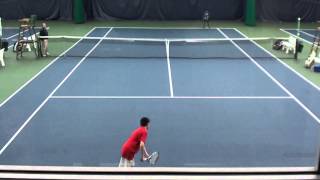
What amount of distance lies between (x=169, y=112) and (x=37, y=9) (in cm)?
1675

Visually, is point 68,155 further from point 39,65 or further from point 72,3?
point 72,3

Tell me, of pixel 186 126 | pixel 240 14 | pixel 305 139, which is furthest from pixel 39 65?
pixel 240 14

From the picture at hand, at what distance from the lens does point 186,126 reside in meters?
7.64

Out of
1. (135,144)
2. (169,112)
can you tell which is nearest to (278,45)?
(169,112)

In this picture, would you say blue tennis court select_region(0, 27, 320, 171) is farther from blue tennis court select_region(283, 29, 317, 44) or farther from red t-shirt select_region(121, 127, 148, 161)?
blue tennis court select_region(283, 29, 317, 44)

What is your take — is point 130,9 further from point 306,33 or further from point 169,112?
point 169,112

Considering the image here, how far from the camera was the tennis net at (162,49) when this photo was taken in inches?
556

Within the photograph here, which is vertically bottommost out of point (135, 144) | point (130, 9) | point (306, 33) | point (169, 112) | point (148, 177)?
point (306, 33)

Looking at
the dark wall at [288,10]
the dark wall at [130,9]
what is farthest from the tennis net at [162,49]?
the dark wall at [130,9]

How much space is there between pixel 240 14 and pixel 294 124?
53.9 ft

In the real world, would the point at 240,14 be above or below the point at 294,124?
below

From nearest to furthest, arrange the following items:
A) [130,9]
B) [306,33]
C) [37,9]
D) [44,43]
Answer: [44,43] → [306,33] → [37,9] → [130,9]

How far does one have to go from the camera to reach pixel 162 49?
15320 mm

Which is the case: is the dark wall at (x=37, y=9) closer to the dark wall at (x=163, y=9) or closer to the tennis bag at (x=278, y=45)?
the dark wall at (x=163, y=9)
